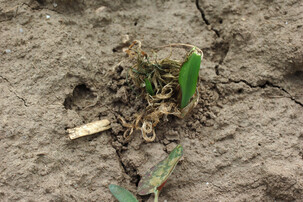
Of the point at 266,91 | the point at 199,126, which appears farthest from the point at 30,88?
the point at 266,91

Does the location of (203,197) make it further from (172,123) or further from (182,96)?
(182,96)

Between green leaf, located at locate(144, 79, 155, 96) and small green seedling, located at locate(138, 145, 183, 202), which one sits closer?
small green seedling, located at locate(138, 145, 183, 202)

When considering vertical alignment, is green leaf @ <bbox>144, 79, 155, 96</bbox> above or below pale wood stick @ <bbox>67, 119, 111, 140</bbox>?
above

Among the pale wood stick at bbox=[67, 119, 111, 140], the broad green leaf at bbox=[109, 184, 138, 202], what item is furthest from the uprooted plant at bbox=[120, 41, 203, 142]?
the broad green leaf at bbox=[109, 184, 138, 202]

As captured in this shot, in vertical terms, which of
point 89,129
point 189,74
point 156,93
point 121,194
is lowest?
point 121,194

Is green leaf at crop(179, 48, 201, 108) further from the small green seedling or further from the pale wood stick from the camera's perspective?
the pale wood stick

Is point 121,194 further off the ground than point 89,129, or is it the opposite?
point 89,129

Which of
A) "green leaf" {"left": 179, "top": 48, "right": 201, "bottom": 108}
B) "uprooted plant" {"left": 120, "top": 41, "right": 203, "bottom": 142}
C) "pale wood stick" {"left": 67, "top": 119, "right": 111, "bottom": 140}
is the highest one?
"green leaf" {"left": 179, "top": 48, "right": 201, "bottom": 108}

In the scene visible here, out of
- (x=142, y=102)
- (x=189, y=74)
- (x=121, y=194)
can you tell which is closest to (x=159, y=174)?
(x=121, y=194)

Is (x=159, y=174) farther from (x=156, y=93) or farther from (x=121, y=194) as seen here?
(x=156, y=93)
